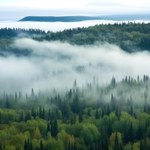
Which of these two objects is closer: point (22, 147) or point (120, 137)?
point (22, 147)

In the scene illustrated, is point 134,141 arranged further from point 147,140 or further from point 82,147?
point 82,147

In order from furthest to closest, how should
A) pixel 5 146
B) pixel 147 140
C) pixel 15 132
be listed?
1. pixel 15 132
2. pixel 147 140
3. pixel 5 146

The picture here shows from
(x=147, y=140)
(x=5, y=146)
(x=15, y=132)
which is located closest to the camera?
(x=5, y=146)

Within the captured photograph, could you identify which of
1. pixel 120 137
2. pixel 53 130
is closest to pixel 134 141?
pixel 120 137

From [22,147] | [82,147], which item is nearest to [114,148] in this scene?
[82,147]

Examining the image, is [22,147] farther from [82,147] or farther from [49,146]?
[82,147]

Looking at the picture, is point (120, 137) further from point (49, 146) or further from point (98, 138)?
point (49, 146)

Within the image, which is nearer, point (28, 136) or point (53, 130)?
point (28, 136)
